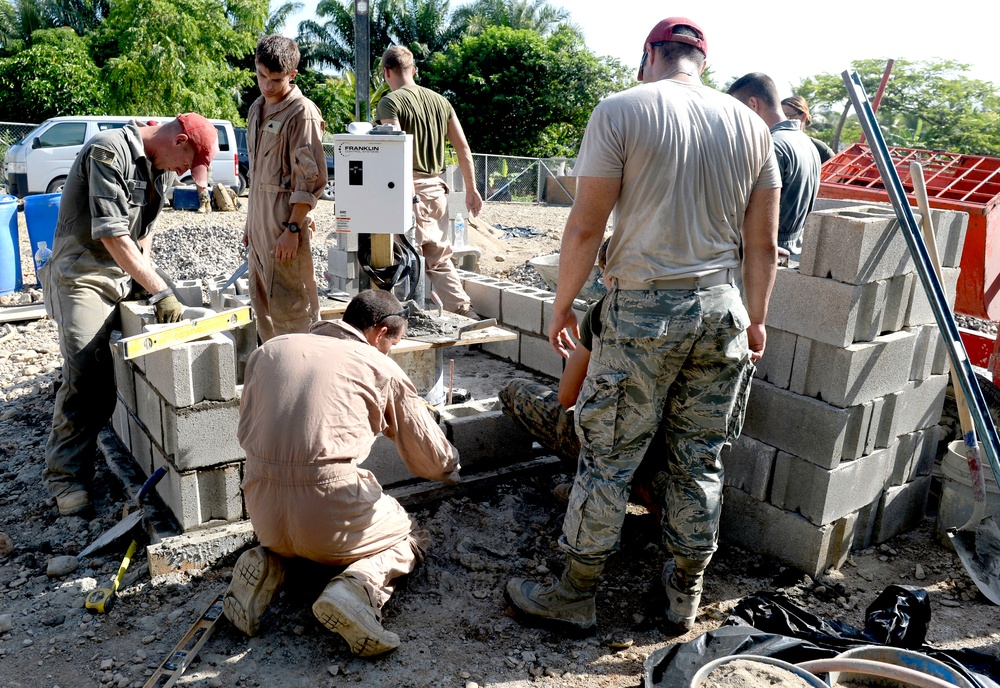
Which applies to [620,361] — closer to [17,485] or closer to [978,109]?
[17,485]

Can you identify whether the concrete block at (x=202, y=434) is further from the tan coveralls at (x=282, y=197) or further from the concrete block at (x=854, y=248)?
the concrete block at (x=854, y=248)

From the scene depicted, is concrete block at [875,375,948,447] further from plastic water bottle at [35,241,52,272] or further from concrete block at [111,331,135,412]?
plastic water bottle at [35,241,52,272]

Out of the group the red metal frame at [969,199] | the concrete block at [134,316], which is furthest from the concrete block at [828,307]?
the concrete block at [134,316]

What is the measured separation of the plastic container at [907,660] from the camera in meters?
2.60

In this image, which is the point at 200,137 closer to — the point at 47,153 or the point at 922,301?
the point at 922,301

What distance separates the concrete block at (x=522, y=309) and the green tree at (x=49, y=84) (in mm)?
20526

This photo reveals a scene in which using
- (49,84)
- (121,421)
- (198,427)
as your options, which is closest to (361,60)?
(121,421)

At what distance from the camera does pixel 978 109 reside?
29672 mm

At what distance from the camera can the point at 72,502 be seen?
413 centimetres

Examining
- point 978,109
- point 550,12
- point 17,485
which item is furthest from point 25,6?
point 978,109

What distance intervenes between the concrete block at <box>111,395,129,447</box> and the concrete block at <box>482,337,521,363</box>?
2.74 metres

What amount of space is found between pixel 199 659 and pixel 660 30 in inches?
110

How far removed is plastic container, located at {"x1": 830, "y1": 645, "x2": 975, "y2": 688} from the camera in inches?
102

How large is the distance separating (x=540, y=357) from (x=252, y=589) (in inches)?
129
